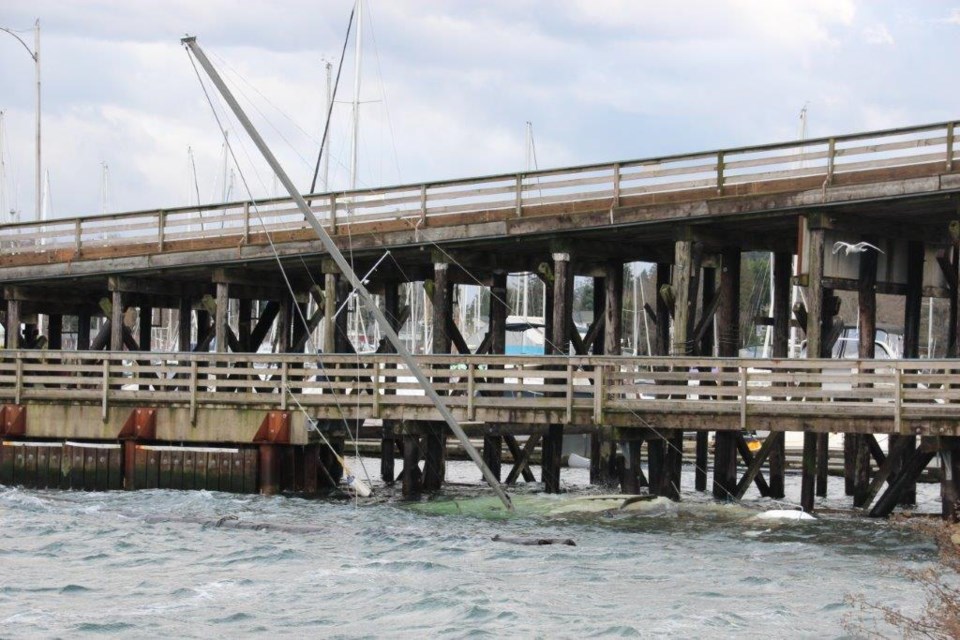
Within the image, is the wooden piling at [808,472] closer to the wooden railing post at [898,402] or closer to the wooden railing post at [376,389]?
the wooden railing post at [898,402]

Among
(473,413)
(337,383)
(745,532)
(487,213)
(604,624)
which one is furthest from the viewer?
(487,213)

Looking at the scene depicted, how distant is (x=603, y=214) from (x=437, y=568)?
1000cm

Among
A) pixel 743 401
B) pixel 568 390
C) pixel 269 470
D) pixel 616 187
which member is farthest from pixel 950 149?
pixel 269 470

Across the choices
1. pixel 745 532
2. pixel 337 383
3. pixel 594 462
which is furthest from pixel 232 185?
pixel 745 532

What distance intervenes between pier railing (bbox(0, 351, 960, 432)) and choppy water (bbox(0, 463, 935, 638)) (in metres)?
1.92

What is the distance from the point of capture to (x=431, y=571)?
2111 cm

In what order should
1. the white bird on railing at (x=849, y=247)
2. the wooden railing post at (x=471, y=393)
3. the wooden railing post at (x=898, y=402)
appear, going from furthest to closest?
the white bird on railing at (x=849, y=247), the wooden railing post at (x=471, y=393), the wooden railing post at (x=898, y=402)

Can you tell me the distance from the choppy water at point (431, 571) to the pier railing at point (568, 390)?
1916mm

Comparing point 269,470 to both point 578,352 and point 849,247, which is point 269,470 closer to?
point 578,352

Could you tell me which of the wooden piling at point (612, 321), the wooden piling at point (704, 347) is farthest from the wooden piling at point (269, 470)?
the wooden piling at point (704, 347)

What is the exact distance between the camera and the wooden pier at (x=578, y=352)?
25.6 meters

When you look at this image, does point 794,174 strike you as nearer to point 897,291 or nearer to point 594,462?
point 897,291

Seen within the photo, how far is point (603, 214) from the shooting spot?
95.6 feet

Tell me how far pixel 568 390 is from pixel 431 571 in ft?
20.3
